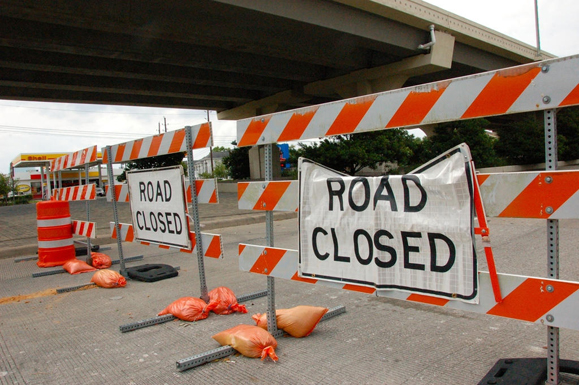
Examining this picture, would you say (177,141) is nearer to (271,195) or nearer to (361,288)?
(271,195)

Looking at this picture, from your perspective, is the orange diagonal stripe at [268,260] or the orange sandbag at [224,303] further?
the orange sandbag at [224,303]

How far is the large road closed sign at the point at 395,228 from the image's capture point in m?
2.61

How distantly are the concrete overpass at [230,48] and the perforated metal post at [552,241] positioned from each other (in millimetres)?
15002

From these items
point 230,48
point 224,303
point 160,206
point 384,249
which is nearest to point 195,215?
point 160,206

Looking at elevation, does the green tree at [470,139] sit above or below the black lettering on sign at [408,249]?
above

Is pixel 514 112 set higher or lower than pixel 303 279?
higher

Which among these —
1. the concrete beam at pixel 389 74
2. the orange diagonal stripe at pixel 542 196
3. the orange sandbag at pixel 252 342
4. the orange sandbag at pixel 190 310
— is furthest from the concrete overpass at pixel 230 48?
the orange diagonal stripe at pixel 542 196

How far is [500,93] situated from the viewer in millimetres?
2555

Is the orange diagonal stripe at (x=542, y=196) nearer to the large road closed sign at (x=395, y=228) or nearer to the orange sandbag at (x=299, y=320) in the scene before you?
the large road closed sign at (x=395, y=228)

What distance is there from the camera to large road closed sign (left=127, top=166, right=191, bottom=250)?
5.12 metres

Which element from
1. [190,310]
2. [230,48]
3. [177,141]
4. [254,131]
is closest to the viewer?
[254,131]

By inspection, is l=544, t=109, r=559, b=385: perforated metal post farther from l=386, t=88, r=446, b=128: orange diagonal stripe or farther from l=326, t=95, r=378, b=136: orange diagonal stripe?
l=326, t=95, r=378, b=136: orange diagonal stripe

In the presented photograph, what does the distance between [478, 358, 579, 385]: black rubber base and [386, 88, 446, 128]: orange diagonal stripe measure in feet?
5.73

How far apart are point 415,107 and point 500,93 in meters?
0.53
